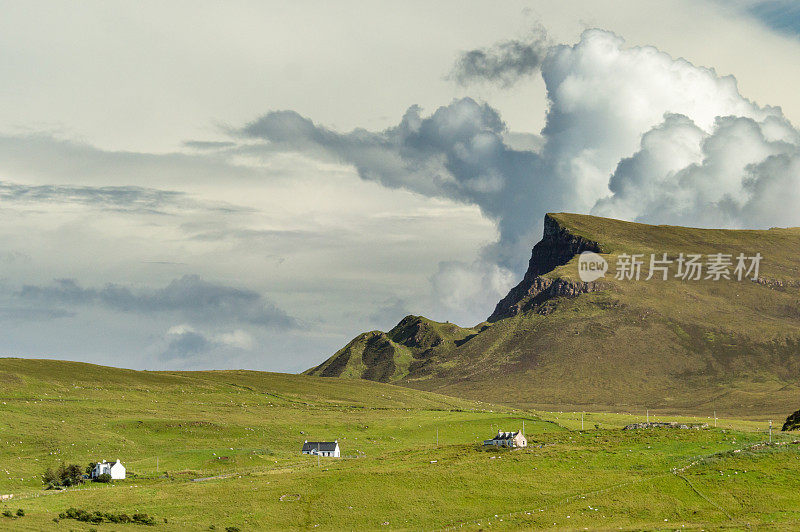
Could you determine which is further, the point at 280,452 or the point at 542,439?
the point at 280,452

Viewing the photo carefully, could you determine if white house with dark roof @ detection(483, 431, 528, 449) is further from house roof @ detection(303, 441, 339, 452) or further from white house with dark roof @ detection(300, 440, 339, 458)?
house roof @ detection(303, 441, 339, 452)

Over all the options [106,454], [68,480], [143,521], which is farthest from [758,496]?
[106,454]

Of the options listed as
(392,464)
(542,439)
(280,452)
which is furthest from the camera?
(280,452)

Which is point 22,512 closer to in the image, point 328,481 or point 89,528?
point 89,528

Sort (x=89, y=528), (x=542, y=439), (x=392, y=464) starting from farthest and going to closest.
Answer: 1. (x=542, y=439)
2. (x=392, y=464)
3. (x=89, y=528)

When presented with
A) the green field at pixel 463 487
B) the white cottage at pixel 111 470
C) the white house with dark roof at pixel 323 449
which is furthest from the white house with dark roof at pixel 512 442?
the white cottage at pixel 111 470

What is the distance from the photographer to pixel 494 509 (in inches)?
3949

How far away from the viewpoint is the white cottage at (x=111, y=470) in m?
133

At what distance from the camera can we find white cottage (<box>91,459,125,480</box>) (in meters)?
133

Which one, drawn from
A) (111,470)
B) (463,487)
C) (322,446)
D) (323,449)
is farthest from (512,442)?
(111,470)

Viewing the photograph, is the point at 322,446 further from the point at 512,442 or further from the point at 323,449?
the point at 512,442

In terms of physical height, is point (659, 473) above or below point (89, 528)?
above

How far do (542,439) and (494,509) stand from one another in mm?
52438

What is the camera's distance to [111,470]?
438 ft
